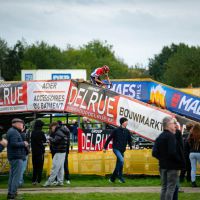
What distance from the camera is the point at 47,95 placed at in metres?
13.3

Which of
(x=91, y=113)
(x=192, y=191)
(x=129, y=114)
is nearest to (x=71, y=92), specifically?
(x=91, y=113)

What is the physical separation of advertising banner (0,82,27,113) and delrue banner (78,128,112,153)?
2443 mm

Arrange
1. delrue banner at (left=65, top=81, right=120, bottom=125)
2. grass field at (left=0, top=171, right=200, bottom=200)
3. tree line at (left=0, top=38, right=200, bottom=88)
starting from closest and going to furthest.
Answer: grass field at (left=0, top=171, right=200, bottom=200), delrue banner at (left=65, top=81, right=120, bottom=125), tree line at (left=0, top=38, right=200, bottom=88)

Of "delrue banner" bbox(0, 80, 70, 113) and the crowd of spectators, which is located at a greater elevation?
"delrue banner" bbox(0, 80, 70, 113)

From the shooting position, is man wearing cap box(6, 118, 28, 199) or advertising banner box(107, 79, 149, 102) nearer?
man wearing cap box(6, 118, 28, 199)

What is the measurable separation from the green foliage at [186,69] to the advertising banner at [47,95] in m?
40.9

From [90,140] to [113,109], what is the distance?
4.51 feet

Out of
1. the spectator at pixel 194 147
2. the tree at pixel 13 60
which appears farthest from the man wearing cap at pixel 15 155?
the tree at pixel 13 60

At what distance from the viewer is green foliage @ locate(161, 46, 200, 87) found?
52.2m

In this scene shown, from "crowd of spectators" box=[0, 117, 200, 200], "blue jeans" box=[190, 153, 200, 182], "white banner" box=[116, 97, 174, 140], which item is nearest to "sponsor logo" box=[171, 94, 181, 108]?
"white banner" box=[116, 97, 174, 140]

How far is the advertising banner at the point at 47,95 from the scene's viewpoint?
43.5 ft

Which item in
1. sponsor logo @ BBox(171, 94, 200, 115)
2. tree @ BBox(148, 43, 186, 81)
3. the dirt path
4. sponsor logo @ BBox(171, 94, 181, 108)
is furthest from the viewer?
tree @ BBox(148, 43, 186, 81)

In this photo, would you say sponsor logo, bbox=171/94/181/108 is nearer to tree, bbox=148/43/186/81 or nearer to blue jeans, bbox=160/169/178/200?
blue jeans, bbox=160/169/178/200

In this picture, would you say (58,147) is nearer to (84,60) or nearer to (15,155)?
(15,155)
